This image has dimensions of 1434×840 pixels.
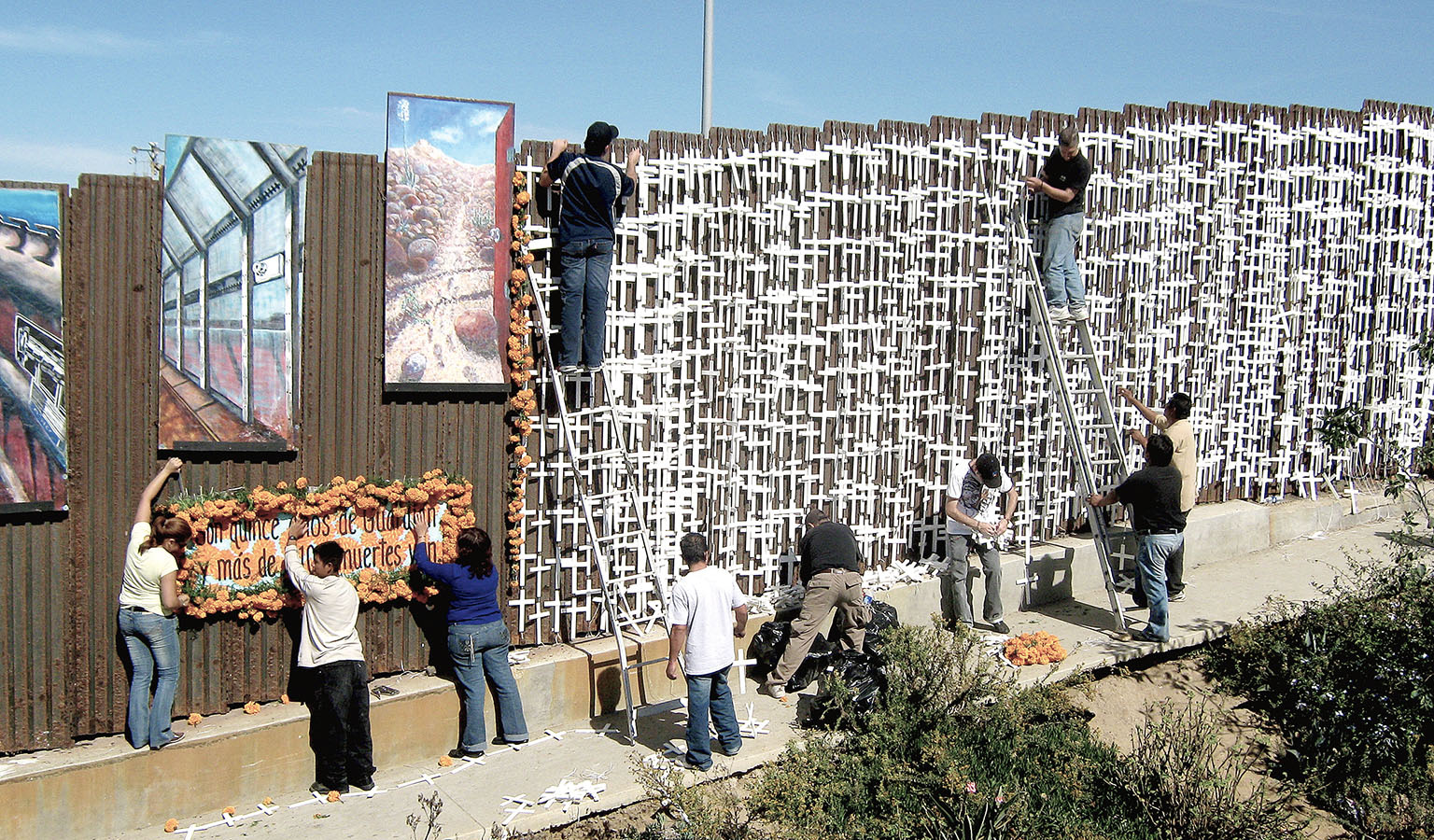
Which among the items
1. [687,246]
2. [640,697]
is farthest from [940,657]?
[687,246]

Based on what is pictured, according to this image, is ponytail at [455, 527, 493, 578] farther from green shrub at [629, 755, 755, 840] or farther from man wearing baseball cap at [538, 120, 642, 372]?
green shrub at [629, 755, 755, 840]

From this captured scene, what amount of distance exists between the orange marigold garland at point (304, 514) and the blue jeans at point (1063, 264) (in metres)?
5.57

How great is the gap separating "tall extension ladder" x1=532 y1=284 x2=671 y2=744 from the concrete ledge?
11.2 inches

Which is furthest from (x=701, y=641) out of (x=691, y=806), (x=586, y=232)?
(x=586, y=232)

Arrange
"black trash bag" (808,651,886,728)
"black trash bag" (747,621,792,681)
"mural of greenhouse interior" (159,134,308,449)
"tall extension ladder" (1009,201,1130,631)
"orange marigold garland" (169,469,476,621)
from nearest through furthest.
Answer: "mural of greenhouse interior" (159,134,308,449) < "orange marigold garland" (169,469,476,621) < "black trash bag" (808,651,886,728) < "black trash bag" (747,621,792,681) < "tall extension ladder" (1009,201,1130,631)

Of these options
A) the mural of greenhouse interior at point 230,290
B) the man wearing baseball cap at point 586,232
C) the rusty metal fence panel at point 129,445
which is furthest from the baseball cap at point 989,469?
the mural of greenhouse interior at point 230,290

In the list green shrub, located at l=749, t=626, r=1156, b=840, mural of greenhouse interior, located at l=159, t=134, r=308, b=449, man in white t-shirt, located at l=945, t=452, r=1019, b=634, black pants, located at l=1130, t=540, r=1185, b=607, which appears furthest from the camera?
black pants, located at l=1130, t=540, r=1185, b=607

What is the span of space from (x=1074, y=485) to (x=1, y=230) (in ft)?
29.2

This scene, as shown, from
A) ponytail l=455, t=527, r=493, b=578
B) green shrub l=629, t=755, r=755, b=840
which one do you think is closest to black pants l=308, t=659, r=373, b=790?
ponytail l=455, t=527, r=493, b=578

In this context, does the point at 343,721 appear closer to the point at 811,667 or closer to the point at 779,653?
the point at 779,653

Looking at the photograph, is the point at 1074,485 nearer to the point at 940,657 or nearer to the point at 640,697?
the point at 940,657

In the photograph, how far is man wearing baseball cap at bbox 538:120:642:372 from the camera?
Result: 8.15 m

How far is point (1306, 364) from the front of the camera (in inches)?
481

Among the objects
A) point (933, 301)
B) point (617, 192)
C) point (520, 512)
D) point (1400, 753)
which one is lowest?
point (1400, 753)
